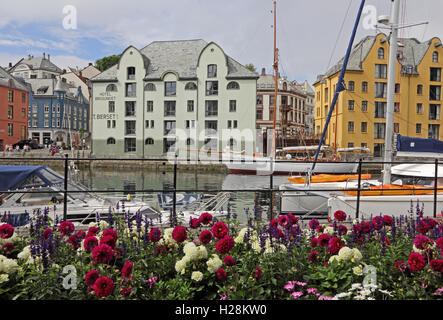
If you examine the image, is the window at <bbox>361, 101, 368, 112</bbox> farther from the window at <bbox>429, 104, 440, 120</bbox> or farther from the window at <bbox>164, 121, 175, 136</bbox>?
the window at <bbox>164, 121, 175, 136</bbox>

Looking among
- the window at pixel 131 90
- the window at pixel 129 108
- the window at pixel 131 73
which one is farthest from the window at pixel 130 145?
the window at pixel 131 73

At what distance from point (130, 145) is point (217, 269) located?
57459mm

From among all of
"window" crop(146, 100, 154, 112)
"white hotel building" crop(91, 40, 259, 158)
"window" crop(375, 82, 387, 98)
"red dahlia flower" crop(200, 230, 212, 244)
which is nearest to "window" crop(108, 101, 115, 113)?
"white hotel building" crop(91, 40, 259, 158)

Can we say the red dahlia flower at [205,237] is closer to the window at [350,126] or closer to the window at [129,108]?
the window at [350,126]

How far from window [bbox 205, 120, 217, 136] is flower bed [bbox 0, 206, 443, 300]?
52.0 metres

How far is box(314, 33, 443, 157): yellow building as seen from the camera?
185ft

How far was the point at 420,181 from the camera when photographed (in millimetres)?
13242

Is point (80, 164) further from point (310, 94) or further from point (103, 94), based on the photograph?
point (310, 94)

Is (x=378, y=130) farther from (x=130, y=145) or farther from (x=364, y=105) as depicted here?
(x=130, y=145)

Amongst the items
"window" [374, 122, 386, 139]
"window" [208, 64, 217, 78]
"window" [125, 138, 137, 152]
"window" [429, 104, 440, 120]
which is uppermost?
"window" [208, 64, 217, 78]

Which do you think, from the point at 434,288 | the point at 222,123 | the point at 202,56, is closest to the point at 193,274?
the point at 434,288

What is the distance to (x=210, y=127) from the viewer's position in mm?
56469

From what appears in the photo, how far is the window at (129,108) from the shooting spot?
195 ft

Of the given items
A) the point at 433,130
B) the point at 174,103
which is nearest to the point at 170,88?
the point at 174,103
